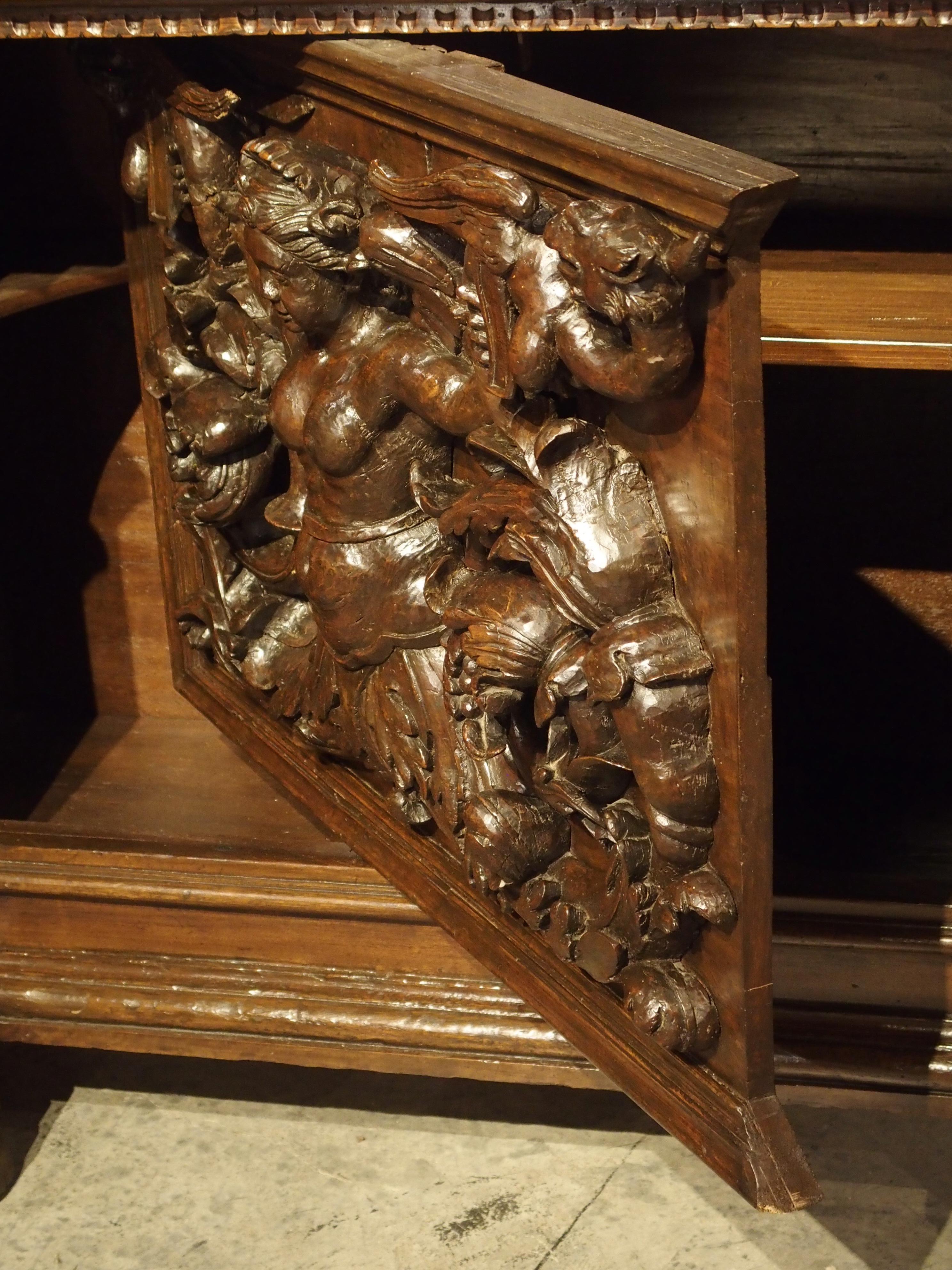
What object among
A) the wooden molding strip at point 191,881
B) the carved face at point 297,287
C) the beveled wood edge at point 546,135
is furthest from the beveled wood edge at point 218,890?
the beveled wood edge at point 546,135

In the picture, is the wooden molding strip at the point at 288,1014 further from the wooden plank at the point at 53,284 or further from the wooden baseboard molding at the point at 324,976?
the wooden plank at the point at 53,284

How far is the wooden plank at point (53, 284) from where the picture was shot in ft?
4.44

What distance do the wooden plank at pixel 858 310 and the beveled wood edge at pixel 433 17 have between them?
7.7 inches

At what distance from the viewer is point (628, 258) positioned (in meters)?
0.76

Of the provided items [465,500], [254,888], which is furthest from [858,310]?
[254,888]

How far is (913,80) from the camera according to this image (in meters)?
1.43

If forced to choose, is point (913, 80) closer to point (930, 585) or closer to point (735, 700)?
point (930, 585)

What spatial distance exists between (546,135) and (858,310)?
40cm

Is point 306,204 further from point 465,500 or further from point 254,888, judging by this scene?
point 254,888

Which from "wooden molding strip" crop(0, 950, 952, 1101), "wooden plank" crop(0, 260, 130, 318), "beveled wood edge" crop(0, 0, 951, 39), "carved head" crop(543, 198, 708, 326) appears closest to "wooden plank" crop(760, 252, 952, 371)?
"beveled wood edge" crop(0, 0, 951, 39)

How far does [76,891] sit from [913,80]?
0.98 meters

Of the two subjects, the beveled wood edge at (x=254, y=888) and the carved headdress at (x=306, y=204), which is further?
the beveled wood edge at (x=254, y=888)

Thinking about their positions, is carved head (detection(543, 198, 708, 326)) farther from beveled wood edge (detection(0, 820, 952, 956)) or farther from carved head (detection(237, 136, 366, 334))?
beveled wood edge (detection(0, 820, 952, 956))

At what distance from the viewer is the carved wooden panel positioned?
794 mm
